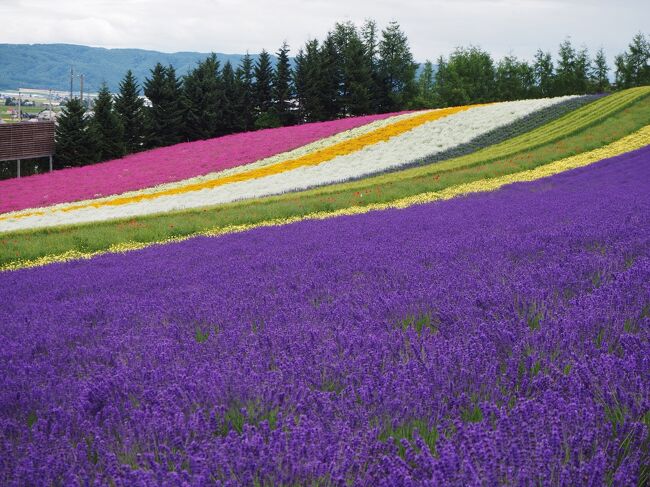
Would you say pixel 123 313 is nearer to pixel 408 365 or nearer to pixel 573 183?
pixel 408 365

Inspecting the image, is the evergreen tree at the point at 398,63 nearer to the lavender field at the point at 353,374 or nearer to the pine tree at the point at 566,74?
the pine tree at the point at 566,74

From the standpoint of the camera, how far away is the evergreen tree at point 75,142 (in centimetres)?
4203

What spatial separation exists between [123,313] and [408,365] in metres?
3.30

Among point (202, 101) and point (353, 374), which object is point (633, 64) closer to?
point (202, 101)

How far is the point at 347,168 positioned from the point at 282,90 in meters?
32.3

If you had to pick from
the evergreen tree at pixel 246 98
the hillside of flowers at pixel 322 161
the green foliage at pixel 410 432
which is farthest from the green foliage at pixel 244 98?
the green foliage at pixel 410 432

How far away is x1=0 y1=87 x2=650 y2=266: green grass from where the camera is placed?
618 inches

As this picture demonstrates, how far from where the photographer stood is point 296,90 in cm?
6031

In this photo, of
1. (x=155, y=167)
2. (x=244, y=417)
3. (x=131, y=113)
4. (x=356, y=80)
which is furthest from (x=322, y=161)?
(x=356, y=80)

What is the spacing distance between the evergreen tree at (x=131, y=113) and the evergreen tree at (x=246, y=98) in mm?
10861

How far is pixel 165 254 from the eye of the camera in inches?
425

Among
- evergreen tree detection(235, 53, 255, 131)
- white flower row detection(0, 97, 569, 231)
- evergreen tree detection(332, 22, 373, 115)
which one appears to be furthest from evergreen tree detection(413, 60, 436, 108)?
white flower row detection(0, 97, 569, 231)

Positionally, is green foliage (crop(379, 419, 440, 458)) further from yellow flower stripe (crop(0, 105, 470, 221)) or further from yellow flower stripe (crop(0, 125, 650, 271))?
yellow flower stripe (crop(0, 105, 470, 221))

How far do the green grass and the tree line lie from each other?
1032 inches
